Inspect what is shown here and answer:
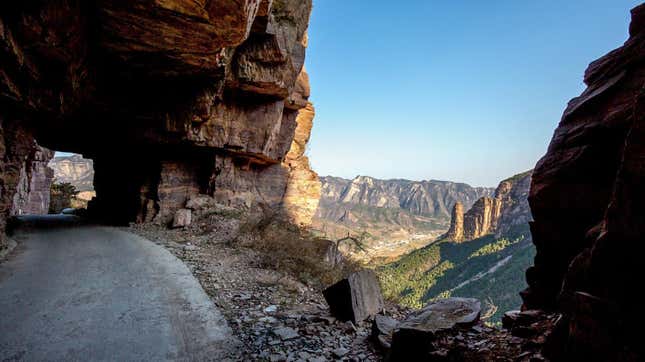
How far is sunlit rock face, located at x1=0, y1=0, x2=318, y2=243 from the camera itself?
21.1 ft

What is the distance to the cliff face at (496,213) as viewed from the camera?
278 feet

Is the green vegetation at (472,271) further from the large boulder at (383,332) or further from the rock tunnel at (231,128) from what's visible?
the large boulder at (383,332)

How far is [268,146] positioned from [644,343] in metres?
16.1

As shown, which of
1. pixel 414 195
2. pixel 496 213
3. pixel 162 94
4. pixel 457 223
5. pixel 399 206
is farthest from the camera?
pixel 414 195

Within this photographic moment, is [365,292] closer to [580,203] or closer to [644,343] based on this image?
[580,203]

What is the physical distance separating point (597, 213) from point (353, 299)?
10.7 ft

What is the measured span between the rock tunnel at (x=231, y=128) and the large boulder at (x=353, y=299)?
2293mm

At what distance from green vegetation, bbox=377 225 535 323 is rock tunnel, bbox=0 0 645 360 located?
29.2 m

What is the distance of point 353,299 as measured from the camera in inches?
180

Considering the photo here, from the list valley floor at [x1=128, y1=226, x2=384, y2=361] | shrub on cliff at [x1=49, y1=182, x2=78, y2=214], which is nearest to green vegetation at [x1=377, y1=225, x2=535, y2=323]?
valley floor at [x1=128, y1=226, x2=384, y2=361]

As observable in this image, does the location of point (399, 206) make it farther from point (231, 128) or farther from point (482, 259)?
point (231, 128)

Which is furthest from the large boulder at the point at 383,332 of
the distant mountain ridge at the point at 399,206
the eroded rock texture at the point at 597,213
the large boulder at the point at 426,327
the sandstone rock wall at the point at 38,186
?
the distant mountain ridge at the point at 399,206

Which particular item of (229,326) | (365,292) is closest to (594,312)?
(365,292)

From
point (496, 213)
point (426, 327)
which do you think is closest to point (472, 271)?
point (496, 213)
